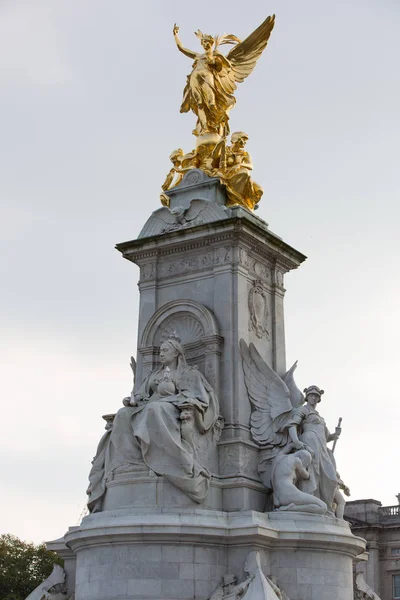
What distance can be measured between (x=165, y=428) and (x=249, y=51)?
10334 millimetres

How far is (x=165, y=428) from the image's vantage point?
19.9 meters

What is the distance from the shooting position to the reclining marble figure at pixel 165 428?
1975cm

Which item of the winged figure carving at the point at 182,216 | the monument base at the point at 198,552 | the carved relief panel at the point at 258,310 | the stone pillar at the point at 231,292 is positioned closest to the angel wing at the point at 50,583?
the monument base at the point at 198,552

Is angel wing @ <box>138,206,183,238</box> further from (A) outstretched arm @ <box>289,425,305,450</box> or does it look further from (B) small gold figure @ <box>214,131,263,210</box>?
(A) outstretched arm @ <box>289,425,305,450</box>

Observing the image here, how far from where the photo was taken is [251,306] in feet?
73.7

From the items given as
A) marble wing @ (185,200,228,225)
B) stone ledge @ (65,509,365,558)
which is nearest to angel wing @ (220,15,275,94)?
marble wing @ (185,200,228,225)

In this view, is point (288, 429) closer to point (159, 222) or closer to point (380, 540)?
point (159, 222)

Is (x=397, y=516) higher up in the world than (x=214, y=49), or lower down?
lower down

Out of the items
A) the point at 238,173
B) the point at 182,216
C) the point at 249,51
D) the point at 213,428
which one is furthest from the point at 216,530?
the point at 249,51

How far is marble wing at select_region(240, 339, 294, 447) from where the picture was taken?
21422 mm

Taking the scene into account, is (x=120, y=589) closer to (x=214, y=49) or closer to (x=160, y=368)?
(x=160, y=368)

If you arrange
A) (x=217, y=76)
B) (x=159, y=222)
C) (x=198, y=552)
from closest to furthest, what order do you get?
(x=198, y=552)
(x=159, y=222)
(x=217, y=76)

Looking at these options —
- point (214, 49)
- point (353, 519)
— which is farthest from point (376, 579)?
point (214, 49)

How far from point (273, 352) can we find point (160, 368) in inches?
112
